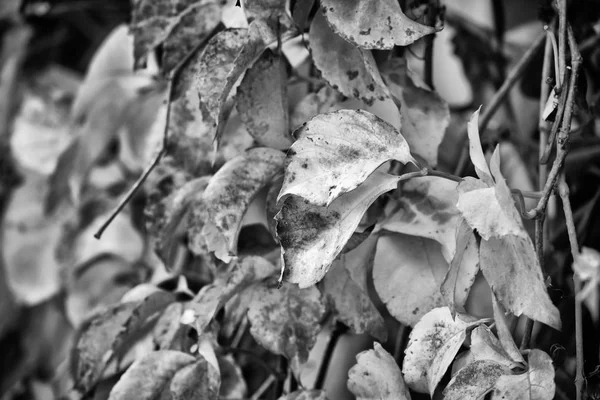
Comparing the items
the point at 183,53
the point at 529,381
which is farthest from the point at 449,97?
the point at 529,381

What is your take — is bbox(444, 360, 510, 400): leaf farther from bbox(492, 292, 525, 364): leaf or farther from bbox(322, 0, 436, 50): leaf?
bbox(322, 0, 436, 50): leaf

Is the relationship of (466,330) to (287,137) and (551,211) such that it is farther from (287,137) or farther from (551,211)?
(551,211)

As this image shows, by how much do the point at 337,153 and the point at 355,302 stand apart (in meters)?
0.10

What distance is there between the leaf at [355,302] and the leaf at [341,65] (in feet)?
0.28

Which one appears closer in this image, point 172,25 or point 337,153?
point 337,153

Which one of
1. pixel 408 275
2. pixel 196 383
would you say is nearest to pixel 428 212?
pixel 408 275

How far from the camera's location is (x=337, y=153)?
0.33 metres

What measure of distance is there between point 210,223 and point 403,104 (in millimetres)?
128

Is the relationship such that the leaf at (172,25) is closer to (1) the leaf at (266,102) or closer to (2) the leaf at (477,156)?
(1) the leaf at (266,102)

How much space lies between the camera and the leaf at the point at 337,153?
1.04 ft

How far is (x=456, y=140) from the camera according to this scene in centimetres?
81

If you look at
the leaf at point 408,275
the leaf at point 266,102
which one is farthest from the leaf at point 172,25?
the leaf at point 408,275

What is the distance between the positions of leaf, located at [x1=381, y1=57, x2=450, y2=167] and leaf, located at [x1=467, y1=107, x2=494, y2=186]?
0.06 metres

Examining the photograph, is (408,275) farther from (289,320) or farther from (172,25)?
(172,25)
